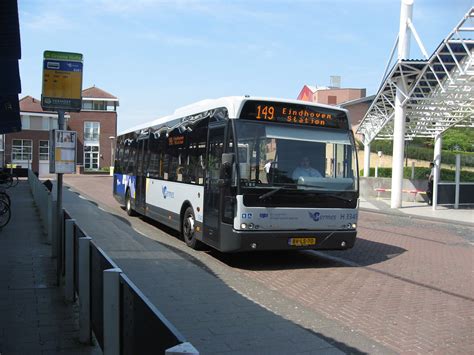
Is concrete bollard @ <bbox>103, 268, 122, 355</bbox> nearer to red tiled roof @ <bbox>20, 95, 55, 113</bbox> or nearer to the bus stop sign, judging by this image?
the bus stop sign

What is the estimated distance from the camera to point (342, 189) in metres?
9.14

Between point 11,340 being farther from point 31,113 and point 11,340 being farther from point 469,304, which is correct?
point 31,113

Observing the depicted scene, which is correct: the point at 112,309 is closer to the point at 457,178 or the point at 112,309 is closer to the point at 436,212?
the point at 436,212

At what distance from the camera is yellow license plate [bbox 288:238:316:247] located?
347 inches

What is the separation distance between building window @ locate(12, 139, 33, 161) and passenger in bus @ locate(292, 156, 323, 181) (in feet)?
208

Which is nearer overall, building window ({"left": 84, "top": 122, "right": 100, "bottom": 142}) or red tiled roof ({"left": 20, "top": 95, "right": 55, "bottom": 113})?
building window ({"left": 84, "top": 122, "right": 100, "bottom": 142})

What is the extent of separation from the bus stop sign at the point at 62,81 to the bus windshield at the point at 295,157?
284 cm

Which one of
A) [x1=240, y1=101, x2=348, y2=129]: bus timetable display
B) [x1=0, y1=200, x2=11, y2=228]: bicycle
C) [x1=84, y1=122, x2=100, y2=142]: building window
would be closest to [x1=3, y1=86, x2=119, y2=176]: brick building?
[x1=84, y1=122, x2=100, y2=142]: building window

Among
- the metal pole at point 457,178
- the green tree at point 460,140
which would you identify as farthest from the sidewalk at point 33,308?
the green tree at point 460,140

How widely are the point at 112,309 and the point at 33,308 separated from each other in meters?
2.64

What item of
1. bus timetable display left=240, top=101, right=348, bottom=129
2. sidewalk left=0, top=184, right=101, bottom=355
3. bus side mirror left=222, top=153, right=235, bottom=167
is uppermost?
bus timetable display left=240, top=101, right=348, bottom=129

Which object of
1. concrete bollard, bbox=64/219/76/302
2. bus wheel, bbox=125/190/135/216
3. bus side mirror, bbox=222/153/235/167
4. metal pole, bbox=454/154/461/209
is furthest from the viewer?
metal pole, bbox=454/154/461/209

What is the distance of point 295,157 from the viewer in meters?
8.79

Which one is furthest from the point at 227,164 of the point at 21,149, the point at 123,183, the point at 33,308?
the point at 21,149
